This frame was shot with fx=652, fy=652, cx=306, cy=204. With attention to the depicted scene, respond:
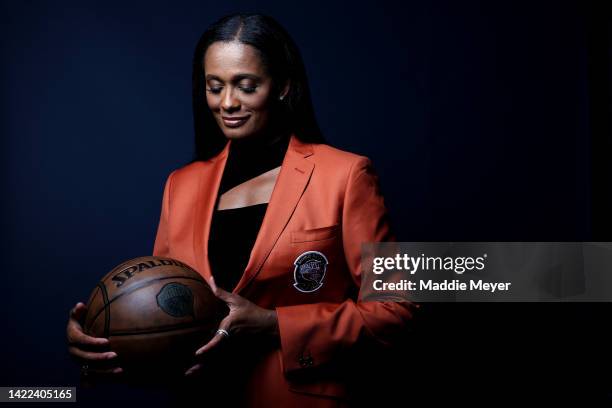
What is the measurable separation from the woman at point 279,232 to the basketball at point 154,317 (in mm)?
112

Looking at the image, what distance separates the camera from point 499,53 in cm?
307

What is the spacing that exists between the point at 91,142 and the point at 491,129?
6.16ft

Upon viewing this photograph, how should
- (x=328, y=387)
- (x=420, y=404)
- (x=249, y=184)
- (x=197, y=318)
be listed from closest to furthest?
(x=197, y=318), (x=328, y=387), (x=249, y=184), (x=420, y=404)

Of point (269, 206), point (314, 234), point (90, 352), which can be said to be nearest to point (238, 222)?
point (269, 206)

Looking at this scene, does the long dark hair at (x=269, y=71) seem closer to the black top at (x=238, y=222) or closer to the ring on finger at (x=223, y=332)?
the black top at (x=238, y=222)

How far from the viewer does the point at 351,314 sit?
6.46ft

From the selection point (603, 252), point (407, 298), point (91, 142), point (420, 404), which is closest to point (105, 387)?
point (91, 142)

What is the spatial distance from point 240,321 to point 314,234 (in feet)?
1.20

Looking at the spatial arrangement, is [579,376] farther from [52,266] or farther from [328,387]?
[52,266]

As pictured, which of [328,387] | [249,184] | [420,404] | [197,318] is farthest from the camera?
[420,404]

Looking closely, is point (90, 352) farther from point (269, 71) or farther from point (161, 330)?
point (269, 71)

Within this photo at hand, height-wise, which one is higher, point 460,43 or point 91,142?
point 460,43

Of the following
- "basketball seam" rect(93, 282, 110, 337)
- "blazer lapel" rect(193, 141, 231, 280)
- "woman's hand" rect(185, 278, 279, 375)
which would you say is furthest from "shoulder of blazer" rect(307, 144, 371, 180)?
"basketball seam" rect(93, 282, 110, 337)

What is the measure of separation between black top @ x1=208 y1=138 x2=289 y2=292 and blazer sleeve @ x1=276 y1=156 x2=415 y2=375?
0.24m
